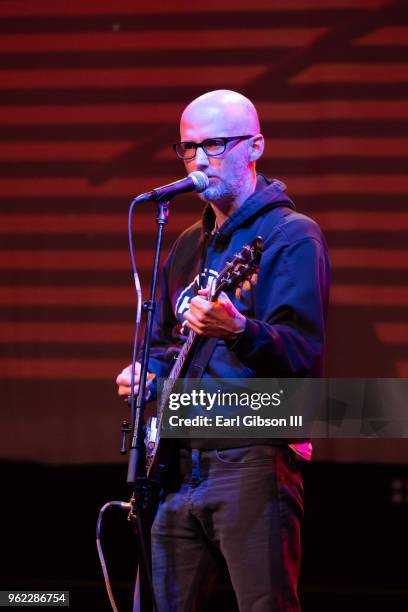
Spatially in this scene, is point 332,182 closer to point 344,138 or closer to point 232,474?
point 344,138

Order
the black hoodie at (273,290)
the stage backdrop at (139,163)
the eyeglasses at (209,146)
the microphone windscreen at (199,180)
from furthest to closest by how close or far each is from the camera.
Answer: the stage backdrop at (139,163)
the eyeglasses at (209,146)
the microphone windscreen at (199,180)
the black hoodie at (273,290)

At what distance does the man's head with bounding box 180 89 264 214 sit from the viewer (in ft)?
7.27

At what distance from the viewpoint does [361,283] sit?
3676mm

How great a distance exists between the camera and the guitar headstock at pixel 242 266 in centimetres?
195

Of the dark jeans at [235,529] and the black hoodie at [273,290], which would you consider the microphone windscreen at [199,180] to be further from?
the dark jeans at [235,529]

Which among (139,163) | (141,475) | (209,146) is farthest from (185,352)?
(139,163)

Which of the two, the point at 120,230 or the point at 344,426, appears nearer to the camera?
the point at 344,426

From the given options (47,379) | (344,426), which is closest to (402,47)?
(344,426)

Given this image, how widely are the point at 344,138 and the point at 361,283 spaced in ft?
1.99

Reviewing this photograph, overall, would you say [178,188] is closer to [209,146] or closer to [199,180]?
[199,180]

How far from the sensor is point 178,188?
2020mm

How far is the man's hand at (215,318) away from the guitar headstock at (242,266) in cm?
8

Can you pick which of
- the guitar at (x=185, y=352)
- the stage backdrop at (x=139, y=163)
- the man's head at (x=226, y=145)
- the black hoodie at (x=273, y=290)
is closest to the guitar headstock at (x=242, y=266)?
the guitar at (x=185, y=352)

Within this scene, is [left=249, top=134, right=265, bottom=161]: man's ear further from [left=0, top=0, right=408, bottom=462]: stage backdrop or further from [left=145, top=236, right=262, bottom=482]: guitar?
[left=0, top=0, right=408, bottom=462]: stage backdrop
